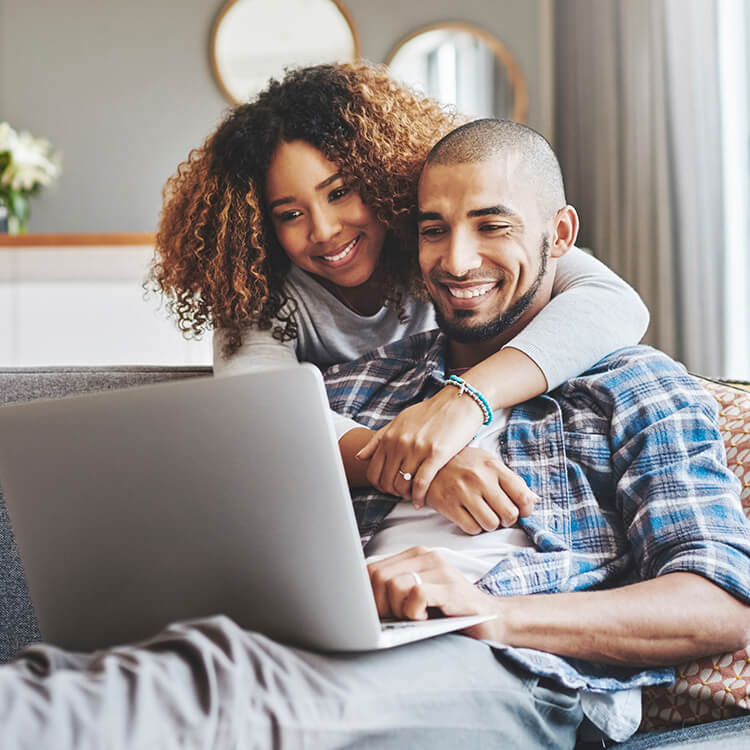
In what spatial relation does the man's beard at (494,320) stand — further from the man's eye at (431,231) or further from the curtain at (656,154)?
the curtain at (656,154)

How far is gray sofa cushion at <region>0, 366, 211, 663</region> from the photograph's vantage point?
1.31 meters

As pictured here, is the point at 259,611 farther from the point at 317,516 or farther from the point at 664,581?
the point at 664,581

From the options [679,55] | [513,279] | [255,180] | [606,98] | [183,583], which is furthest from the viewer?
[606,98]

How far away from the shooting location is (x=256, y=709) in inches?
28.9

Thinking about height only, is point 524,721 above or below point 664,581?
below

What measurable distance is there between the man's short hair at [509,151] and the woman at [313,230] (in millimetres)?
143

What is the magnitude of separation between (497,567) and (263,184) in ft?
2.54

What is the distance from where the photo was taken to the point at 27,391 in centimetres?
143

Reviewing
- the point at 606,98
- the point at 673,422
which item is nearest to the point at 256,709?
the point at 673,422

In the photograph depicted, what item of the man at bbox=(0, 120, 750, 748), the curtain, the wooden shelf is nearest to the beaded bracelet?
the man at bbox=(0, 120, 750, 748)

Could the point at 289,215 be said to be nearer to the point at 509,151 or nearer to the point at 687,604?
the point at 509,151

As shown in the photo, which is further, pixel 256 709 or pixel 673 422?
pixel 673 422

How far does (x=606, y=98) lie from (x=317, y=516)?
3.02 metres

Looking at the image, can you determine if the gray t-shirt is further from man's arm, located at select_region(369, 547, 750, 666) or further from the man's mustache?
man's arm, located at select_region(369, 547, 750, 666)
